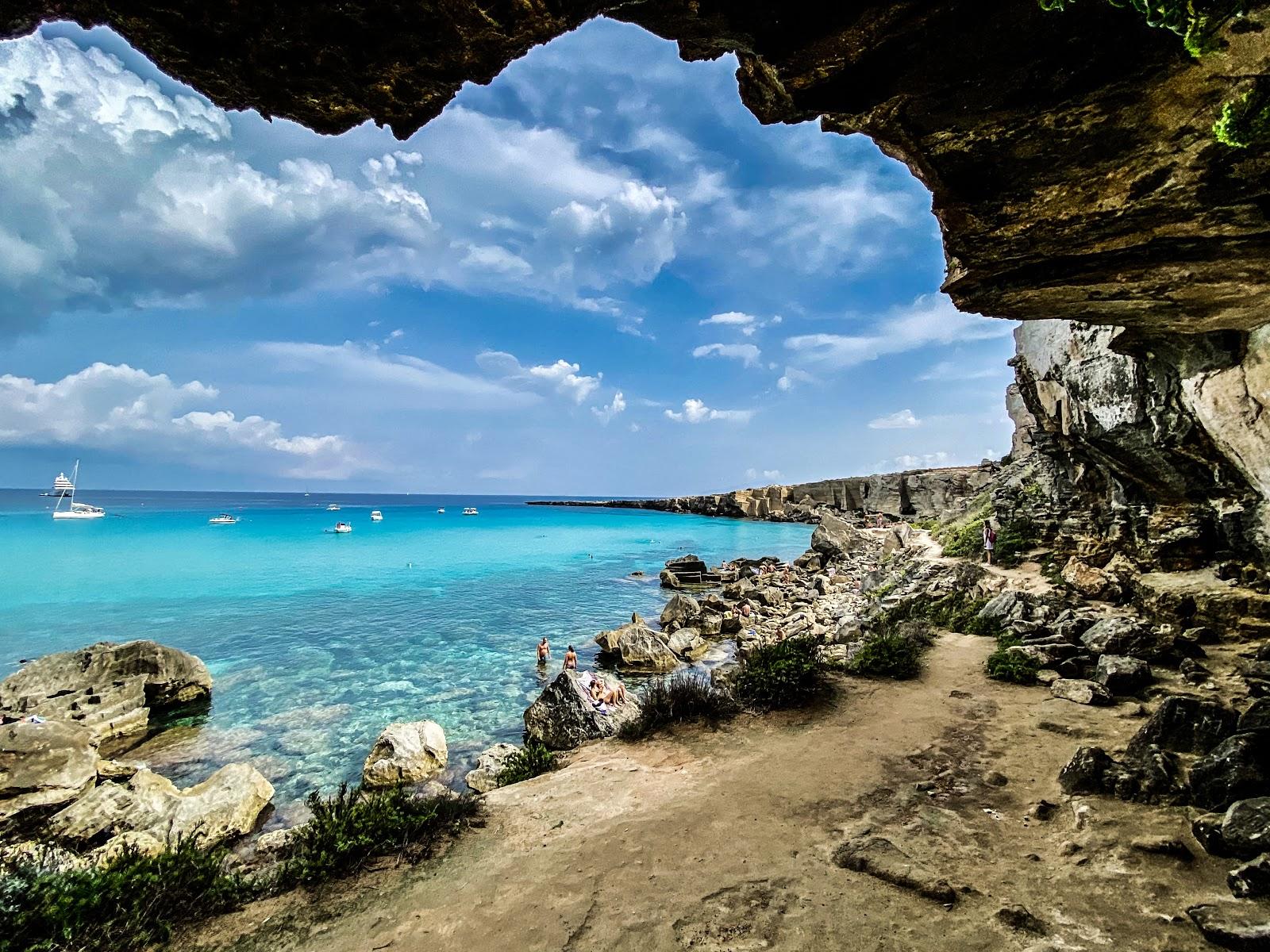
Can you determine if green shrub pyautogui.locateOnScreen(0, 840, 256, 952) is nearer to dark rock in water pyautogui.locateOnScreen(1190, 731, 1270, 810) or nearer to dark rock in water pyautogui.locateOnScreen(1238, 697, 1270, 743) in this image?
dark rock in water pyautogui.locateOnScreen(1190, 731, 1270, 810)

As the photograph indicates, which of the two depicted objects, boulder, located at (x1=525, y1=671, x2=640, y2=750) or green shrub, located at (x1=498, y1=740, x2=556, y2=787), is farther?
boulder, located at (x1=525, y1=671, x2=640, y2=750)

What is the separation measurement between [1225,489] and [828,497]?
7798cm

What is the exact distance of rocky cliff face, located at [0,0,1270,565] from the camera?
3.46 m

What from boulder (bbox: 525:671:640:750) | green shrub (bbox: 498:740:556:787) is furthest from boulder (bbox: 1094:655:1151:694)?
green shrub (bbox: 498:740:556:787)

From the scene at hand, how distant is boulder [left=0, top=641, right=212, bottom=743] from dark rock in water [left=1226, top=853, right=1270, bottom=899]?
20.3 m

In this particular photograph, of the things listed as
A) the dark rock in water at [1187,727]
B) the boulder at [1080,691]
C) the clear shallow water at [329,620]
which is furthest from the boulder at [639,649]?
the dark rock in water at [1187,727]

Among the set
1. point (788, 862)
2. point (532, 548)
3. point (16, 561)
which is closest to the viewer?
point (788, 862)

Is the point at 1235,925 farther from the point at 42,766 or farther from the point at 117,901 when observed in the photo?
the point at 42,766

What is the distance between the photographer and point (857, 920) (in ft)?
14.2

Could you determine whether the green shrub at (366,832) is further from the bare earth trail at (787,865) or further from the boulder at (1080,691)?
the boulder at (1080,691)

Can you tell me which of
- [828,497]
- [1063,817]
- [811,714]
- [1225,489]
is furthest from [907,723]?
[828,497]

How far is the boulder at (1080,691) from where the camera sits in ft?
28.2

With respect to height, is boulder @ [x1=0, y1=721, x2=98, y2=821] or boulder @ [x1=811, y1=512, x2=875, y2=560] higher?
boulder @ [x1=811, y1=512, x2=875, y2=560]

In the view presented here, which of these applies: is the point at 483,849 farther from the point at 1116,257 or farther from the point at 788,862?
the point at 1116,257
